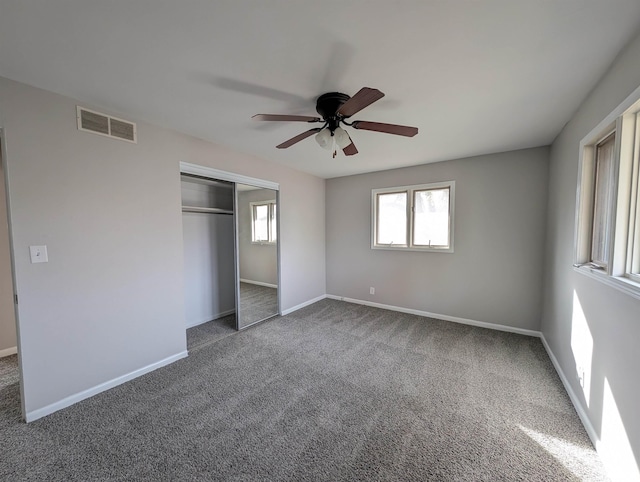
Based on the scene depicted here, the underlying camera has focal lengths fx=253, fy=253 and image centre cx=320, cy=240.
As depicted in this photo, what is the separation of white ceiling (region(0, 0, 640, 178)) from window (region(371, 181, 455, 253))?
4.98 ft

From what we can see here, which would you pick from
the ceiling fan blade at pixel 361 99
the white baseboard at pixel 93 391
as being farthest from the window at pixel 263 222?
the ceiling fan blade at pixel 361 99

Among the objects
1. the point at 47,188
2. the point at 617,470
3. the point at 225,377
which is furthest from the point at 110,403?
the point at 617,470

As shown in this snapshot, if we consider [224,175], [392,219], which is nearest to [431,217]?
[392,219]

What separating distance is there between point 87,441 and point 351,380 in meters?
1.94

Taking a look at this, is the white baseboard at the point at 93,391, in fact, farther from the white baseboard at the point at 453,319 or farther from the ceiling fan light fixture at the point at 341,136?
the white baseboard at the point at 453,319

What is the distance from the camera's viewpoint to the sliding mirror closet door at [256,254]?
3562 millimetres

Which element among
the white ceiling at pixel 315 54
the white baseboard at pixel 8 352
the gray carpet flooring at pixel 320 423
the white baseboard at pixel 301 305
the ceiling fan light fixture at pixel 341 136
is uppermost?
the white ceiling at pixel 315 54

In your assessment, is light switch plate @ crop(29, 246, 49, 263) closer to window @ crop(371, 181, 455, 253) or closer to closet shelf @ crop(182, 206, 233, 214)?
closet shelf @ crop(182, 206, 233, 214)

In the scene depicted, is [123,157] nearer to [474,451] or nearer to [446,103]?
[446,103]

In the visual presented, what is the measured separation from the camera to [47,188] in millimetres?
1892

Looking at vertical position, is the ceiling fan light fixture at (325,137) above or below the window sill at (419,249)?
above

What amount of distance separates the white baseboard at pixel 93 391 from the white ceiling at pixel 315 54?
7.78 ft

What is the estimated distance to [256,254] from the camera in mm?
3895

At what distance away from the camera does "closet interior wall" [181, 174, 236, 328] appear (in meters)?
3.54
